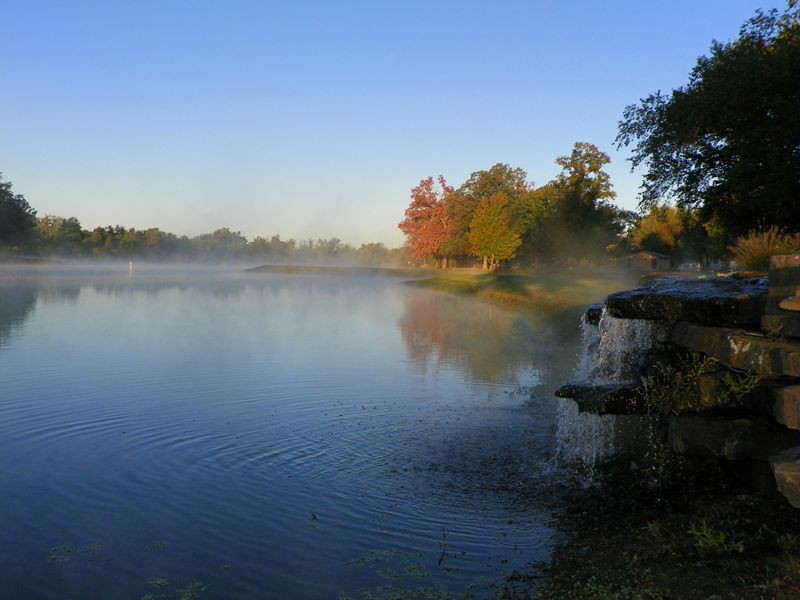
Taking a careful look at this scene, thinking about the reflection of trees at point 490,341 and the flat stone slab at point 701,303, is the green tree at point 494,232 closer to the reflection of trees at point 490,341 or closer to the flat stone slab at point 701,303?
the reflection of trees at point 490,341

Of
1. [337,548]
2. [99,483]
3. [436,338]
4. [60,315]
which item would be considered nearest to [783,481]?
[337,548]

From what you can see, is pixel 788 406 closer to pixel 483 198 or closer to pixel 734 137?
pixel 734 137

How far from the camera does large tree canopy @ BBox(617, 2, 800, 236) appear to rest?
73.6 ft

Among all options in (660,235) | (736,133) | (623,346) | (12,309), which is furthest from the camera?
(660,235)

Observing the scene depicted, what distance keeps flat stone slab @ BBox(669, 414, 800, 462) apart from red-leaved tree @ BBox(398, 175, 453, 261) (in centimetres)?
9289

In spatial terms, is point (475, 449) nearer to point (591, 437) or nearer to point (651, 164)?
point (591, 437)

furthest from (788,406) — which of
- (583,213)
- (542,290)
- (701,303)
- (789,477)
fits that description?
(583,213)

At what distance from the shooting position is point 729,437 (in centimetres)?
829

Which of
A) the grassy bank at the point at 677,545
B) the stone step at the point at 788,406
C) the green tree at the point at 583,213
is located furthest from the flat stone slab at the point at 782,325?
the green tree at the point at 583,213

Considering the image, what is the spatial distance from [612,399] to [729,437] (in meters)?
2.05

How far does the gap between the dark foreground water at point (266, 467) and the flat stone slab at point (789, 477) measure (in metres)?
2.83

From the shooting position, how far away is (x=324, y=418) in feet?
48.9

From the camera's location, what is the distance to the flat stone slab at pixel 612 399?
1009cm

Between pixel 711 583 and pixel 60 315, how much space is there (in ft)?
113
